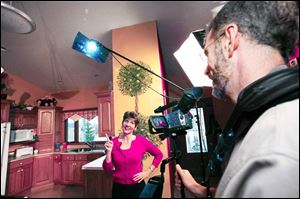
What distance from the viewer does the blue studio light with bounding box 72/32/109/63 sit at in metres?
0.54

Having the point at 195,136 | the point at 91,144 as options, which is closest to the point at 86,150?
the point at 91,144

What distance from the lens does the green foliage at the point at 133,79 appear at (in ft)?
1.87

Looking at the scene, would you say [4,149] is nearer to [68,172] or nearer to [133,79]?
[68,172]

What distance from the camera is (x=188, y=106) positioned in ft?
1.30

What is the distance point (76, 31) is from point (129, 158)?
489 mm

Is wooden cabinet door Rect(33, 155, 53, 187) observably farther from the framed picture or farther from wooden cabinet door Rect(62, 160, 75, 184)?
the framed picture

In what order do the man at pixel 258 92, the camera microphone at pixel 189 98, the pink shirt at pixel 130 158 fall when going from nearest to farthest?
the man at pixel 258 92 → the camera microphone at pixel 189 98 → the pink shirt at pixel 130 158

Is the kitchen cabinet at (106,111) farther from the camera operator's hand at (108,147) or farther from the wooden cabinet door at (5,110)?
the wooden cabinet door at (5,110)

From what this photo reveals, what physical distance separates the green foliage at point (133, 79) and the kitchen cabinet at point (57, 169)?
0.29 metres

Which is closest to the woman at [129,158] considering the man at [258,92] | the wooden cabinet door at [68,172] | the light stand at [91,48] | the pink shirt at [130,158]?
the pink shirt at [130,158]

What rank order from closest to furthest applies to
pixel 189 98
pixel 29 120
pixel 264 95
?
1. pixel 264 95
2. pixel 189 98
3. pixel 29 120

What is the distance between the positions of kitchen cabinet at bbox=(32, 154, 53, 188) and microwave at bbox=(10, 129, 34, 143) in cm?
7

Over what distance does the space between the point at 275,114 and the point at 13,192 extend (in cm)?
66

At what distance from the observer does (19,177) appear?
0.47m
